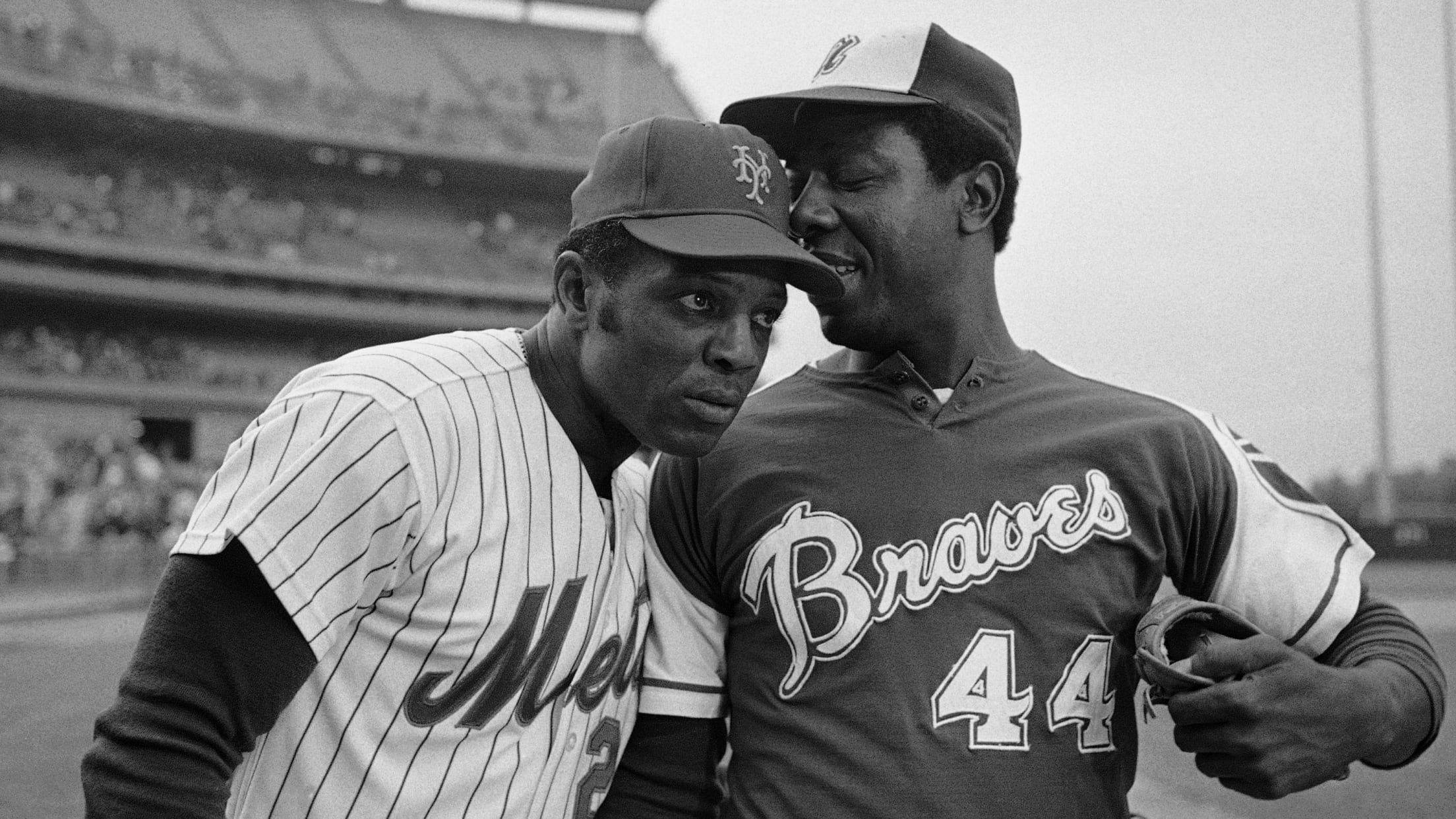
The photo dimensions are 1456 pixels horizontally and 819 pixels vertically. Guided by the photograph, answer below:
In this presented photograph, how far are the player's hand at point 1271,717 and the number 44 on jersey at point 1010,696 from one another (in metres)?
0.23

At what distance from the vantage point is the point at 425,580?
1.88 metres

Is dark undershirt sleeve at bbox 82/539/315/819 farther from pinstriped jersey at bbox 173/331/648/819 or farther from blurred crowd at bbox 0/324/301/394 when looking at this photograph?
blurred crowd at bbox 0/324/301/394

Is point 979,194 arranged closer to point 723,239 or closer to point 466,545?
point 723,239

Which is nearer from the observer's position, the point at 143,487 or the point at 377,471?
the point at 377,471

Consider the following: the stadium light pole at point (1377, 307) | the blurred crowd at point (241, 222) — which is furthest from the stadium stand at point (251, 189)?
the stadium light pole at point (1377, 307)

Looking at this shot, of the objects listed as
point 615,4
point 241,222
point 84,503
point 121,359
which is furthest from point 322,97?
point 84,503

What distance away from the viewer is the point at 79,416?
26.8 meters

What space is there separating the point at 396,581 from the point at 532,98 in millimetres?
34577

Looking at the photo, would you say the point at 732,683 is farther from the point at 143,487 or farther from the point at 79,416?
the point at 79,416

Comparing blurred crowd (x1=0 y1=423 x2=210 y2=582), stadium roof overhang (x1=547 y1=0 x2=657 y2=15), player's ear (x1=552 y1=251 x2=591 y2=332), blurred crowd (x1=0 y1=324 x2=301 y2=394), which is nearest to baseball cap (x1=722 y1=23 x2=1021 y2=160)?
player's ear (x1=552 y1=251 x2=591 y2=332)

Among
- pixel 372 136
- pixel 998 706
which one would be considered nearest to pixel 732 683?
pixel 998 706

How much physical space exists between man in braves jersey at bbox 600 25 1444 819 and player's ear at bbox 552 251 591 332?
46 centimetres

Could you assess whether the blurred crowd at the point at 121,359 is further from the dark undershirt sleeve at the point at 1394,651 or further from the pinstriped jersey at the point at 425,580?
the dark undershirt sleeve at the point at 1394,651

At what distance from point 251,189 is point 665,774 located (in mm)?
32905
